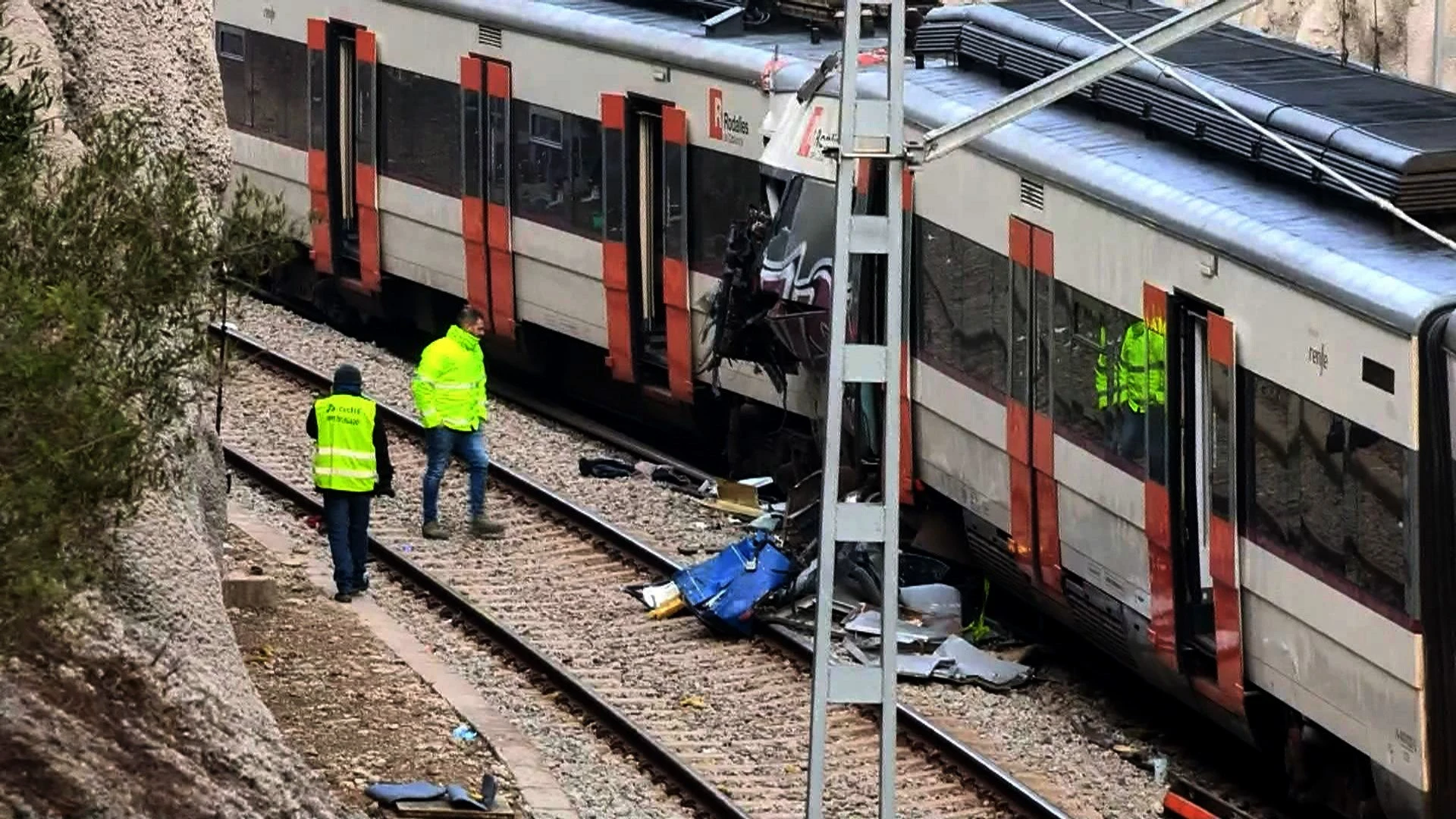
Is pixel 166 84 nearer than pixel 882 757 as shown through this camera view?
No

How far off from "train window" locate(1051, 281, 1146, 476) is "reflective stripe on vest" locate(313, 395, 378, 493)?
3.81m

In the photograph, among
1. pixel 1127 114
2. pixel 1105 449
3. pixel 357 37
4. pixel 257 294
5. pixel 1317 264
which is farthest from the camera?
pixel 257 294

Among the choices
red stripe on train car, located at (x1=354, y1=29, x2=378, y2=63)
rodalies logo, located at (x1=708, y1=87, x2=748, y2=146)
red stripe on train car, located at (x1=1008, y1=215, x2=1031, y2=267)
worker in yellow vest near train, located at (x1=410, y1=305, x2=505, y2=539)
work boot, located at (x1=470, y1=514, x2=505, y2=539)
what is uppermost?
red stripe on train car, located at (x1=1008, y1=215, x2=1031, y2=267)

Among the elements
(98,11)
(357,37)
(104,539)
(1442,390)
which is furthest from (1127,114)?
(357,37)

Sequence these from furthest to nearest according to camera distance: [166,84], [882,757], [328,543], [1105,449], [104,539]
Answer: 1. [328,543]
2. [1105,449]
3. [166,84]
4. [882,757]
5. [104,539]

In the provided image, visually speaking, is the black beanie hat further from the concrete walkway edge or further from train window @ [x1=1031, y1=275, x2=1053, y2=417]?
train window @ [x1=1031, y1=275, x2=1053, y2=417]

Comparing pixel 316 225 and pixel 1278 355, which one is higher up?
pixel 1278 355

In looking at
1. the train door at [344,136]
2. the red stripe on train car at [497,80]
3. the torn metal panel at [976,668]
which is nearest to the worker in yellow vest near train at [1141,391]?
the torn metal panel at [976,668]

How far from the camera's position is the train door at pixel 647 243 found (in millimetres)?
19109

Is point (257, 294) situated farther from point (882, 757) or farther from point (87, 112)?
point (882, 757)

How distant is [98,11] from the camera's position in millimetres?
11703

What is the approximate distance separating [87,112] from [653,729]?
13.6ft

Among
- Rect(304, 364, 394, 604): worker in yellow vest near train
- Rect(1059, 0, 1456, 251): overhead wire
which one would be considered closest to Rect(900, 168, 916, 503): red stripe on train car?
Rect(304, 364, 394, 604): worker in yellow vest near train

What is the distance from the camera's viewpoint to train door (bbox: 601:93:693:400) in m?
19.1
